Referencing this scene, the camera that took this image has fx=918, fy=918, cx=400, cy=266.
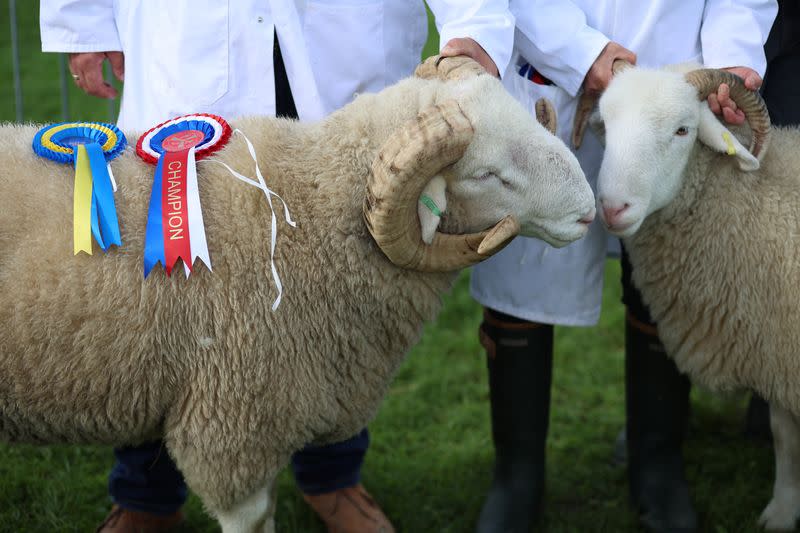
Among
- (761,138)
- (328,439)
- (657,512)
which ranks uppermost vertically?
(761,138)

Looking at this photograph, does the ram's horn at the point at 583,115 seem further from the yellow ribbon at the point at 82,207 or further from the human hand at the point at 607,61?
the yellow ribbon at the point at 82,207

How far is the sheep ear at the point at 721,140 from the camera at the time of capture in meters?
2.50

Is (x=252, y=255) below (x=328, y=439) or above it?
above

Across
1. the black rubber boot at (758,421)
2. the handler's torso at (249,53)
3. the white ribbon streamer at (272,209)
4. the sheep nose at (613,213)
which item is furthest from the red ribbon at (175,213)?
the black rubber boot at (758,421)

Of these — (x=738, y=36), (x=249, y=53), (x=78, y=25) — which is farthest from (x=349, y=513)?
(x=738, y=36)

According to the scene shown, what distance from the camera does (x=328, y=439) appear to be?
2.30 metres

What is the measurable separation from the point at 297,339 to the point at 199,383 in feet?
0.78

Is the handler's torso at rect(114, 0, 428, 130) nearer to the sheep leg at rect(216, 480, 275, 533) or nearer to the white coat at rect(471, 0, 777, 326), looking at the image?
the white coat at rect(471, 0, 777, 326)

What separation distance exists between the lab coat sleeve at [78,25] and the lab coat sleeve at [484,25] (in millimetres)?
935

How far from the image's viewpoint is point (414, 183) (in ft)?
6.48

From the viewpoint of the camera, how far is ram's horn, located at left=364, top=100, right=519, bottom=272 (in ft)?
6.42

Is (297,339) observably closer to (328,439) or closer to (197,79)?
(328,439)

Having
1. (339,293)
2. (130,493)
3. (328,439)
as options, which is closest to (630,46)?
(339,293)

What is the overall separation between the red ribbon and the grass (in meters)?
1.31
